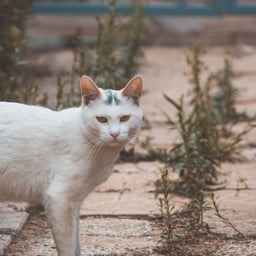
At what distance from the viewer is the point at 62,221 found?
10.9 feet

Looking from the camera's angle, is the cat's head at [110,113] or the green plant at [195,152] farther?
the green plant at [195,152]

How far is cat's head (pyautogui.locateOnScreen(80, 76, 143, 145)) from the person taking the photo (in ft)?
10.7

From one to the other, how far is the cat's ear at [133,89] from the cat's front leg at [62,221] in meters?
0.54

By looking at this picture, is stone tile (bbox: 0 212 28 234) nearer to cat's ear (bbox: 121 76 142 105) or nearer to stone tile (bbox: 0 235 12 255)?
stone tile (bbox: 0 235 12 255)

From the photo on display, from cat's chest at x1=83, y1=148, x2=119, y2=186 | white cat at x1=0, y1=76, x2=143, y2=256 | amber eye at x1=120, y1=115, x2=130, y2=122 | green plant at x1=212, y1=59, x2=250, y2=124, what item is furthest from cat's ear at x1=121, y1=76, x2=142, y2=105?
green plant at x1=212, y1=59, x2=250, y2=124

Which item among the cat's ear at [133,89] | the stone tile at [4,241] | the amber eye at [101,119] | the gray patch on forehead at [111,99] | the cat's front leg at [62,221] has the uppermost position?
the cat's ear at [133,89]

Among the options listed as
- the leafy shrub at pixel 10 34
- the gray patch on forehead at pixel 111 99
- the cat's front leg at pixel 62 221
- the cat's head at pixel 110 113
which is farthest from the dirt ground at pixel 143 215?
the leafy shrub at pixel 10 34

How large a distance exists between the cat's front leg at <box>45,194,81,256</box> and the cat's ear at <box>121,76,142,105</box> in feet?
1.77

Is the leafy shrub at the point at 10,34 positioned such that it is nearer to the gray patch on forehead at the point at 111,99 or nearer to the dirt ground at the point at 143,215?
the dirt ground at the point at 143,215

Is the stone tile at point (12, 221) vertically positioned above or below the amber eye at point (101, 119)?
below

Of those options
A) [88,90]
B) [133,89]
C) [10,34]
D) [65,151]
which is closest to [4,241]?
[65,151]

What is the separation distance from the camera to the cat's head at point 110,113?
3267mm

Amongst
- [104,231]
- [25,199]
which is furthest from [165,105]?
[25,199]

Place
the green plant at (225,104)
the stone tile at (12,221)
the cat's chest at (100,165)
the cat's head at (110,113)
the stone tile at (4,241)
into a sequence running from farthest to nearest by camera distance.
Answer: the green plant at (225,104), the stone tile at (12,221), the stone tile at (4,241), the cat's chest at (100,165), the cat's head at (110,113)
